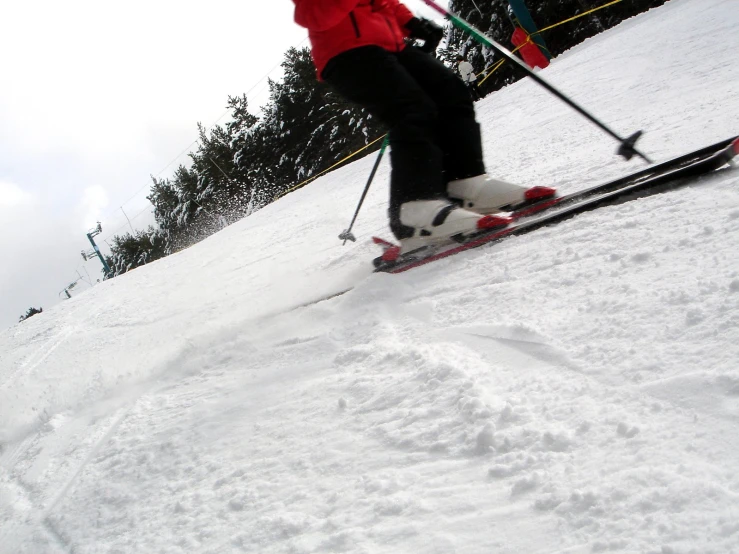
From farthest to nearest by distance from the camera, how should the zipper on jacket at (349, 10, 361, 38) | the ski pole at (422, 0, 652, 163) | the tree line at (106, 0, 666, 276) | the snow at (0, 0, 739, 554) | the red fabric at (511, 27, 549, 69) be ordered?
the tree line at (106, 0, 666, 276) < the red fabric at (511, 27, 549, 69) < the ski pole at (422, 0, 652, 163) < the zipper on jacket at (349, 10, 361, 38) < the snow at (0, 0, 739, 554)

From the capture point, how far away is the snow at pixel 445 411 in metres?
0.88

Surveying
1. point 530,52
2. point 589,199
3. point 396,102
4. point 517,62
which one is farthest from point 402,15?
point 530,52

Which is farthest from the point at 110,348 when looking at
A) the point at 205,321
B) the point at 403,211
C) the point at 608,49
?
the point at 608,49

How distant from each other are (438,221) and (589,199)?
23.9 inches

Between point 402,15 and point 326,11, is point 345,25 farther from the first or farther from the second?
point 402,15

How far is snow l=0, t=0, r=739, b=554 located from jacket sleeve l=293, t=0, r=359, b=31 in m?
1.09

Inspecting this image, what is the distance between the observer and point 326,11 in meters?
2.28

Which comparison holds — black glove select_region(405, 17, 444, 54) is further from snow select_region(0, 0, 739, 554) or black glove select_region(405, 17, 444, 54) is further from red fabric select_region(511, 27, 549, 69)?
red fabric select_region(511, 27, 549, 69)

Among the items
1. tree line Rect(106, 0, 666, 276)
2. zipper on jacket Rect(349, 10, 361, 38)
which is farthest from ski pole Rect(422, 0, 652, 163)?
tree line Rect(106, 0, 666, 276)

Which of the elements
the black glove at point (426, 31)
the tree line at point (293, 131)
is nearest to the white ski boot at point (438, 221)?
the black glove at point (426, 31)

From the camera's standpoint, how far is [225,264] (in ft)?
15.7

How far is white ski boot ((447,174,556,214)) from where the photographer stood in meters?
2.57

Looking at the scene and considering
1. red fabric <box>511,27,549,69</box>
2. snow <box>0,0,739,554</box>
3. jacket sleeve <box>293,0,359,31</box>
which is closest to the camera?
snow <box>0,0,739,554</box>

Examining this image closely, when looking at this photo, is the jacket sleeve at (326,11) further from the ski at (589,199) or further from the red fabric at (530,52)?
the red fabric at (530,52)
